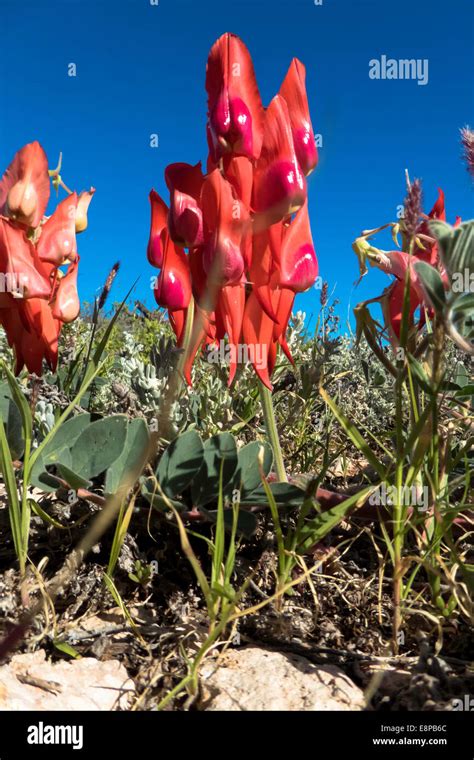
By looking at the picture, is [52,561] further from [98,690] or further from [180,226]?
[180,226]

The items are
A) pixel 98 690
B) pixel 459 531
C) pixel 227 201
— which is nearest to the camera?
pixel 98 690

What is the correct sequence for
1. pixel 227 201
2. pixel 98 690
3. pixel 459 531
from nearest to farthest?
pixel 98 690, pixel 227 201, pixel 459 531

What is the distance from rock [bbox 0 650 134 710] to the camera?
32.3 inches

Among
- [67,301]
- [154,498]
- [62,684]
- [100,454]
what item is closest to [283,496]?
[154,498]

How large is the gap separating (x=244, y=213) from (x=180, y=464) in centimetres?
40

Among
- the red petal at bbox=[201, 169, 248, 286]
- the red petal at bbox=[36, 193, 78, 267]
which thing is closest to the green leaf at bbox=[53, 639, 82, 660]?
the red petal at bbox=[201, 169, 248, 286]

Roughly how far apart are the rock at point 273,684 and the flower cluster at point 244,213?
41cm

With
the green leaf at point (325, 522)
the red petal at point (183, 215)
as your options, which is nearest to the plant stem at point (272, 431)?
the green leaf at point (325, 522)

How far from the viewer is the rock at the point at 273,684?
2.74 feet

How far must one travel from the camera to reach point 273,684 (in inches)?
34.3

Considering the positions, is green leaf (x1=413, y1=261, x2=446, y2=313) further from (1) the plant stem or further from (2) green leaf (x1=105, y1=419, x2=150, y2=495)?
(2) green leaf (x1=105, y1=419, x2=150, y2=495)
